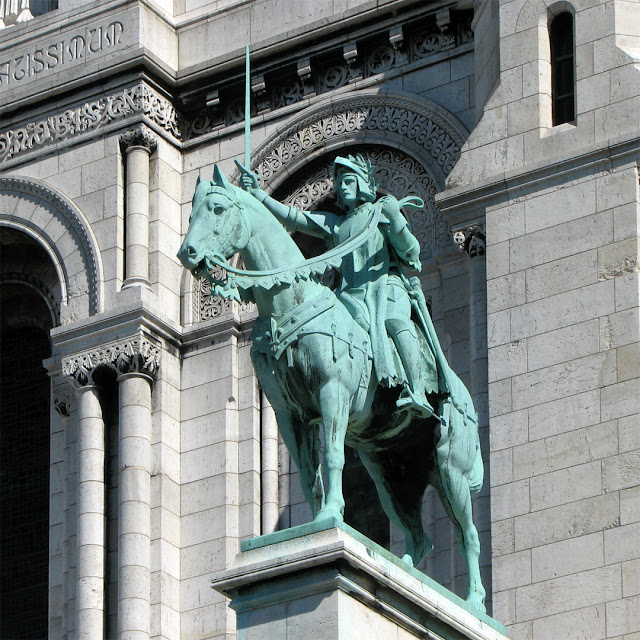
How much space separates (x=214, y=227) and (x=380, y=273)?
→ 1.76 meters

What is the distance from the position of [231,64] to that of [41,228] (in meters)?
2.87

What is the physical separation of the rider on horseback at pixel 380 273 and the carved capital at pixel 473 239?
395 centimetres

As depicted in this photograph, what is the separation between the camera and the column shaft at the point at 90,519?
30.0 metres

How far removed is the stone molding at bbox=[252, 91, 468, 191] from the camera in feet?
101

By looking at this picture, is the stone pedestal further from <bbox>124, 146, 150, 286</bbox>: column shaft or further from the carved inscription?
the carved inscription

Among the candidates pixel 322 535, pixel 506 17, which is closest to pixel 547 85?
pixel 506 17

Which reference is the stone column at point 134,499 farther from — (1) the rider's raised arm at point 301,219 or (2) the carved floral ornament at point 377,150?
(1) the rider's raised arm at point 301,219

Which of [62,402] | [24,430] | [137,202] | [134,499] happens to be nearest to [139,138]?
[137,202]

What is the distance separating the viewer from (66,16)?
3334cm

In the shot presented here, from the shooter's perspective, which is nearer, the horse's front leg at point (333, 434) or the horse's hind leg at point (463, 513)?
the horse's front leg at point (333, 434)

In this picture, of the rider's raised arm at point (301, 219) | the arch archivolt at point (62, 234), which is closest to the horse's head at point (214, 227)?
the rider's raised arm at point (301, 219)

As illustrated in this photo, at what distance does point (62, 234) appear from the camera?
32.3 meters

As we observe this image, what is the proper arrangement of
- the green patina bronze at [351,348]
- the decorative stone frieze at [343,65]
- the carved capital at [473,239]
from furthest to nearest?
1. the decorative stone frieze at [343,65]
2. the carved capital at [473,239]
3. the green patina bronze at [351,348]

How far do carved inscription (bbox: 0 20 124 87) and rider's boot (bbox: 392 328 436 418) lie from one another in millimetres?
9497
